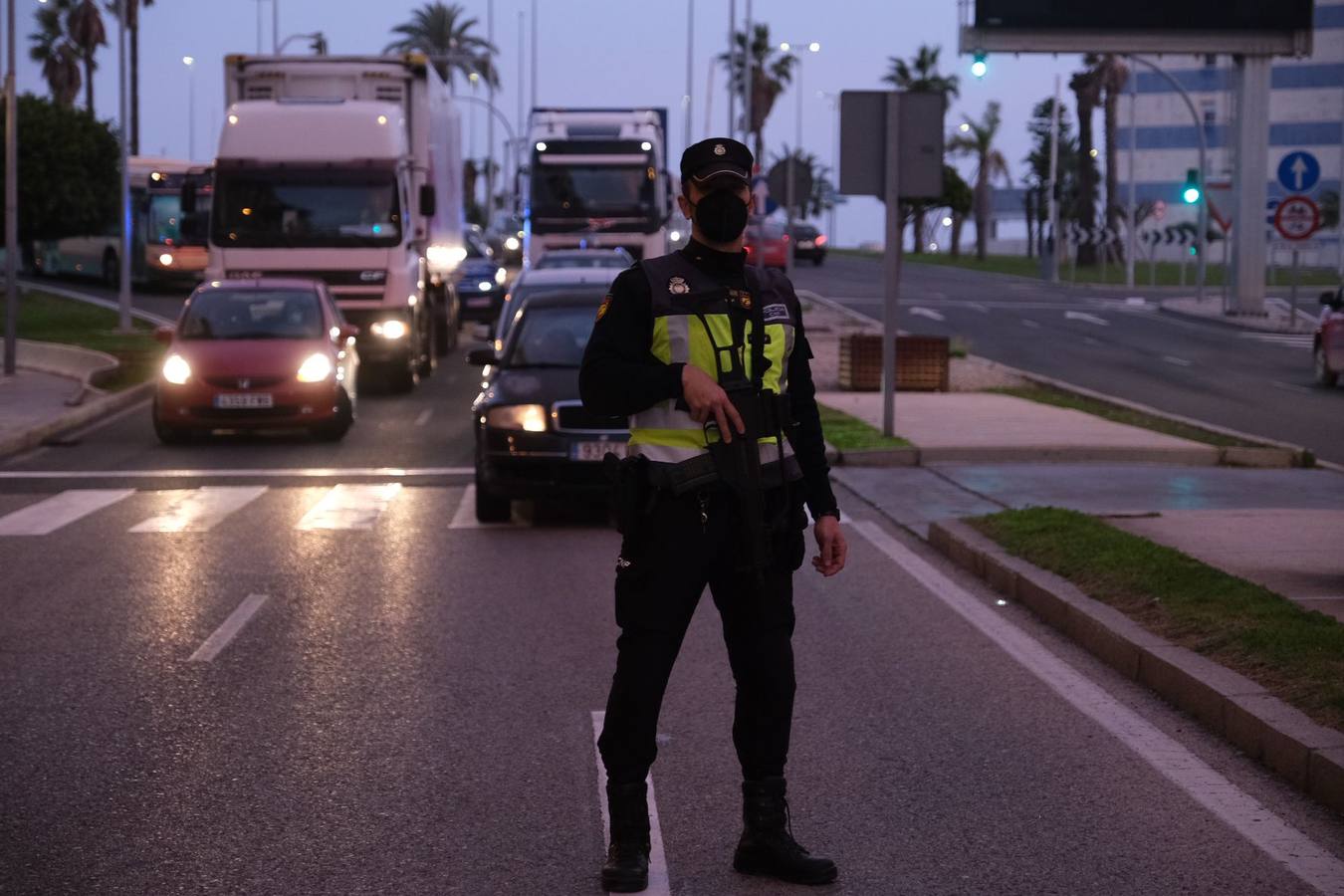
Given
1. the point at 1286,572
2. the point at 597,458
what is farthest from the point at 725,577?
the point at 597,458

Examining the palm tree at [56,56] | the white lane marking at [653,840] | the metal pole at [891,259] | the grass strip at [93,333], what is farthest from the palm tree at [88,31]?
the white lane marking at [653,840]

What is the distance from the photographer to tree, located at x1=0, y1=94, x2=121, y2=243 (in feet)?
173

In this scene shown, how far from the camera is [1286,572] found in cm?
1013

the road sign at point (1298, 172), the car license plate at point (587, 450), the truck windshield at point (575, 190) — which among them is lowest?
the car license plate at point (587, 450)

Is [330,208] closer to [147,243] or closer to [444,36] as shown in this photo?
[147,243]

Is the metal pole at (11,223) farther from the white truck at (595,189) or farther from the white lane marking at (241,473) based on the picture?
the white truck at (595,189)

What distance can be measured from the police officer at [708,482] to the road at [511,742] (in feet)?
1.26

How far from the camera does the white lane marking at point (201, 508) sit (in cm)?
Result: 1387

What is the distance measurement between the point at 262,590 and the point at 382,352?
15269mm

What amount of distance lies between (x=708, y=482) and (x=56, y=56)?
3630 inches

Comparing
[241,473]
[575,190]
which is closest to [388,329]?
[241,473]

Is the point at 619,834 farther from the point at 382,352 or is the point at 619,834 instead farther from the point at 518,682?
the point at 382,352

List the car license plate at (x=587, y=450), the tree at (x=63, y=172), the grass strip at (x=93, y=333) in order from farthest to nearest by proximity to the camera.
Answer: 1. the tree at (x=63, y=172)
2. the grass strip at (x=93, y=333)
3. the car license plate at (x=587, y=450)

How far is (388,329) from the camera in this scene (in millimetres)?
26062
